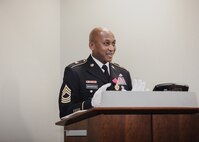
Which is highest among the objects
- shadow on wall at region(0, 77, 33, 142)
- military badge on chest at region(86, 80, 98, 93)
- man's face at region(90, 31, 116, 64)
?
man's face at region(90, 31, 116, 64)

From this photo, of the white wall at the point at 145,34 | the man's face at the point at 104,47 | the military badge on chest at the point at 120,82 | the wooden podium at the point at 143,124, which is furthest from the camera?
the white wall at the point at 145,34

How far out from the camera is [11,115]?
288cm

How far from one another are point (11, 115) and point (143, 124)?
1759 mm

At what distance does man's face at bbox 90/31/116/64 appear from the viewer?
2.46 metres

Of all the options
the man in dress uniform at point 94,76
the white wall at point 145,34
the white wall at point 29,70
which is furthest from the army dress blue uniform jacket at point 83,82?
the white wall at point 29,70

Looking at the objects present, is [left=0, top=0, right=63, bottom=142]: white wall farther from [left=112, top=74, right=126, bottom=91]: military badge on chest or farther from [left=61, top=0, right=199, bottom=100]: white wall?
[left=112, top=74, right=126, bottom=91]: military badge on chest

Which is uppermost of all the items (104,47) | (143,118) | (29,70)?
(104,47)

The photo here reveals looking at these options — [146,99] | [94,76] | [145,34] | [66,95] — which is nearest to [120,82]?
[94,76]

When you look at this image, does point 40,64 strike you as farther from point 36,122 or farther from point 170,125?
point 170,125

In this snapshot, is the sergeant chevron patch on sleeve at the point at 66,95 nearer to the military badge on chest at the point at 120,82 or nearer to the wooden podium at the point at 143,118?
the military badge on chest at the point at 120,82

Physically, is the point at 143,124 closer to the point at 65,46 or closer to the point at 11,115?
the point at 11,115

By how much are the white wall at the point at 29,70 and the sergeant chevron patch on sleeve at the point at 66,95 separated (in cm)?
85

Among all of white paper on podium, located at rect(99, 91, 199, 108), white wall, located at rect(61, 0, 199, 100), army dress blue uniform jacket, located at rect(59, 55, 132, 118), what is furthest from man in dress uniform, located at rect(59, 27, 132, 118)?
white paper on podium, located at rect(99, 91, 199, 108)

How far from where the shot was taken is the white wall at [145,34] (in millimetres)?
3029
